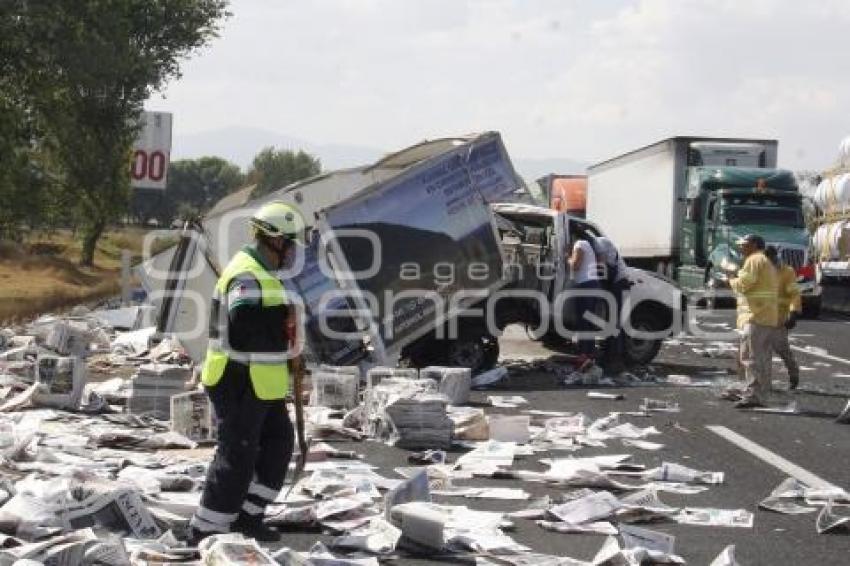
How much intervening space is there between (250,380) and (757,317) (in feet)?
26.1

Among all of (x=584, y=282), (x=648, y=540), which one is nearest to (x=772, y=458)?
(x=648, y=540)

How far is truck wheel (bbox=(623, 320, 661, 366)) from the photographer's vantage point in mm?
17172

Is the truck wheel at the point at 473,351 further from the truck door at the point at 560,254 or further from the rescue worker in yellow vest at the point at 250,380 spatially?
the rescue worker in yellow vest at the point at 250,380

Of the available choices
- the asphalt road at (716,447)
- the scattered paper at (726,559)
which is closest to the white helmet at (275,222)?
the asphalt road at (716,447)

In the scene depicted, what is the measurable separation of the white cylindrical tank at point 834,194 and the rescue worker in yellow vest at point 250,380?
87.7 feet

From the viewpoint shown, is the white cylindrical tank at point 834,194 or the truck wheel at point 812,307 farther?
the white cylindrical tank at point 834,194

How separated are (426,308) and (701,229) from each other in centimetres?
1680

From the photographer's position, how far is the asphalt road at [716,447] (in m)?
7.53

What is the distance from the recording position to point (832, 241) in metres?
32.6

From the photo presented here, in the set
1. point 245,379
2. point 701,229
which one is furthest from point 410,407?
point 701,229

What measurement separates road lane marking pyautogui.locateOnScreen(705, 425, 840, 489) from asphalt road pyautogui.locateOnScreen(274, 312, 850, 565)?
0.06 m

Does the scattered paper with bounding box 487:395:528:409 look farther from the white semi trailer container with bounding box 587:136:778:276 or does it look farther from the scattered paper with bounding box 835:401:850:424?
the white semi trailer container with bounding box 587:136:778:276

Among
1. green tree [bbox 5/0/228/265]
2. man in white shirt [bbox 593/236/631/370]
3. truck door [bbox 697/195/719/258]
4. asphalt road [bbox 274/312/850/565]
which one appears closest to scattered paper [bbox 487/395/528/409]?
asphalt road [bbox 274/312/850/565]

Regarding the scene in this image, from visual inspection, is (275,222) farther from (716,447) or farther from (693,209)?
(693,209)
